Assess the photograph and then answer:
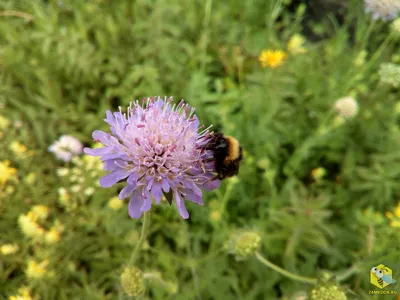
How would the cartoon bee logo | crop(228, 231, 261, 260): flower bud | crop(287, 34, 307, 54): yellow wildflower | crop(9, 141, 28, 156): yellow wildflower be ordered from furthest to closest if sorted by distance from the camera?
crop(287, 34, 307, 54): yellow wildflower, crop(9, 141, 28, 156): yellow wildflower, crop(228, 231, 261, 260): flower bud, the cartoon bee logo

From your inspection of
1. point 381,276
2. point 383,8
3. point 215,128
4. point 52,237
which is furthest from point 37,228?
point 383,8

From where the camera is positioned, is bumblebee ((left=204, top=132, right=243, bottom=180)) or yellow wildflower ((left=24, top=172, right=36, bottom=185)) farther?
yellow wildflower ((left=24, top=172, right=36, bottom=185))

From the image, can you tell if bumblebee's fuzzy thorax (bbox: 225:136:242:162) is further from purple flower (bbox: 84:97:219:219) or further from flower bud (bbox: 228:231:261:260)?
flower bud (bbox: 228:231:261:260)

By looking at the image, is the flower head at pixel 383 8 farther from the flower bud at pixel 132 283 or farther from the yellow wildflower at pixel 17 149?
the yellow wildflower at pixel 17 149

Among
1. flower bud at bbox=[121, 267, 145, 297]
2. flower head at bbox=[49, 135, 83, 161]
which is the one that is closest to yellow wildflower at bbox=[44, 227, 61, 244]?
flower head at bbox=[49, 135, 83, 161]

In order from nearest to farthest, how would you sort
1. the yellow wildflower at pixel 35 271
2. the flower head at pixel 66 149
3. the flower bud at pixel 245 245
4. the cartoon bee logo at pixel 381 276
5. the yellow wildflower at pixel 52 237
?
the cartoon bee logo at pixel 381 276 < the flower bud at pixel 245 245 < the yellow wildflower at pixel 35 271 < the yellow wildflower at pixel 52 237 < the flower head at pixel 66 149

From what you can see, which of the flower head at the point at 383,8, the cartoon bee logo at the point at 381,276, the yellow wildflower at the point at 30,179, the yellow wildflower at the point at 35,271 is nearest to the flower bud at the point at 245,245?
the cartoon bee logo at the point at 381,276
